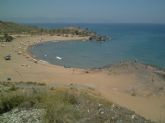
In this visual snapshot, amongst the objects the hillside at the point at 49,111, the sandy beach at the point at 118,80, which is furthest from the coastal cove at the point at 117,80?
the hillside at the point at 49,111

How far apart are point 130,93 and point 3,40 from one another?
47336 mm

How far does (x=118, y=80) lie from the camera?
30859 millimetres

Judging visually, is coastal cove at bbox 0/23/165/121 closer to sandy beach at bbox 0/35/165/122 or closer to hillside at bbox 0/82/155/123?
sandy beach at bbox 0/35/165/122

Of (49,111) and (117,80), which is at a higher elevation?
(49,111)

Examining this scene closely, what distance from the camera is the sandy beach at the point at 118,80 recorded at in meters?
24.1

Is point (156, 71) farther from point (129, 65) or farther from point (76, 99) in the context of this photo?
point (76, 99)

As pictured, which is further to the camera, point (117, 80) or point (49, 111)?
point (117, 80)

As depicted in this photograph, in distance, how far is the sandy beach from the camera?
24116 millimetres

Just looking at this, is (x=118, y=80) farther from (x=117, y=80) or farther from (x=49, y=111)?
(x=49, y=111)

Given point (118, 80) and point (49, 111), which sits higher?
point (49, 111)

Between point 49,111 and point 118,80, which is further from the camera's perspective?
point 118,80

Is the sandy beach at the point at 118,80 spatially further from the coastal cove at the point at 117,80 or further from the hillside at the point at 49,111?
the hillside at the point at 49,111

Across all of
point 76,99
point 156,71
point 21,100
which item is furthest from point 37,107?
point 156,71

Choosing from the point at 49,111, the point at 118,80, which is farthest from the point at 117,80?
the point at 49,111
